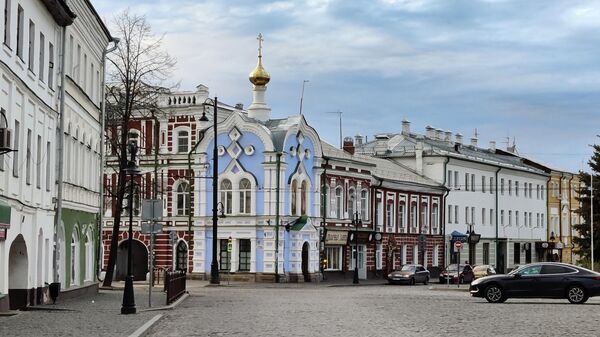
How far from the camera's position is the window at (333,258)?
67.6 meters

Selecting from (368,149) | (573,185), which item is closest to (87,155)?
(368,149)

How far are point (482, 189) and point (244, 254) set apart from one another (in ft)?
107

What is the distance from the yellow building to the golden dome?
147 feet

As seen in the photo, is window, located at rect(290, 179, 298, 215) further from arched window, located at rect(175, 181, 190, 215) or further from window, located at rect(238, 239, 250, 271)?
arched window, located at rect(175, 181, 190, 215)

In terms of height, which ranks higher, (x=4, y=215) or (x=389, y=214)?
(x=389, y=214)

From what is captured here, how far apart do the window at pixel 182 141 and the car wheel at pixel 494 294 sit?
33.9 metres

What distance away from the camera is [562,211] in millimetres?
105938

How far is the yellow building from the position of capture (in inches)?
4058

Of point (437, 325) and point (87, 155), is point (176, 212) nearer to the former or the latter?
point (87, 155)

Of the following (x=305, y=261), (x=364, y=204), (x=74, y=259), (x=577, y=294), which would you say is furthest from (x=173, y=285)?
(x=364, y=204)

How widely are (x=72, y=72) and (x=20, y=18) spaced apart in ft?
28.8

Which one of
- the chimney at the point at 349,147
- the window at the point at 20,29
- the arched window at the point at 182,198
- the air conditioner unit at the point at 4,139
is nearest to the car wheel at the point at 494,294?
the window at the point at 20,29

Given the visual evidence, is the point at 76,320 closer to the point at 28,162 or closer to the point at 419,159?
the point at 28,162

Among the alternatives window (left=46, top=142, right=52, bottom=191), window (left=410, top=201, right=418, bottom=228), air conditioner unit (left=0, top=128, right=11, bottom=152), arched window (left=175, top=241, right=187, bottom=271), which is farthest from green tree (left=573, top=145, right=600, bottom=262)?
air conditioner unit (left=0, top=128, right=11, bottom=152)
